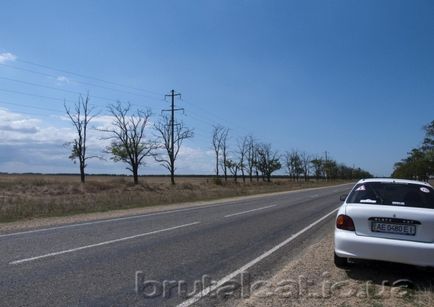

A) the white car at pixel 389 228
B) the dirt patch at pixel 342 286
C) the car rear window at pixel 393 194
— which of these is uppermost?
the car rear window at pixel 393 194

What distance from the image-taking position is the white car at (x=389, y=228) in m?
6.63

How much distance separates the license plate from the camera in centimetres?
676

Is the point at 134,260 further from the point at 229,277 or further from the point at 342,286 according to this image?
the point at 342,286

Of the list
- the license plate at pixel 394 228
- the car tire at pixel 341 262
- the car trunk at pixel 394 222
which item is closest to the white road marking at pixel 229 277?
the car tire at pixel 341 262

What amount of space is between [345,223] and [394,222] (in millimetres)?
737

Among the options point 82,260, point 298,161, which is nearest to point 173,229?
→ point 82,260

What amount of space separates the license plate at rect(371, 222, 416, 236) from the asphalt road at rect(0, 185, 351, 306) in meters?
1.94

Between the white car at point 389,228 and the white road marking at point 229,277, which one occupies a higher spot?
the white car at point 389,228

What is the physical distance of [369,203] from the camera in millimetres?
7398

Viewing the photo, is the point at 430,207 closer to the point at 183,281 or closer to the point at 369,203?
the point at 369,203

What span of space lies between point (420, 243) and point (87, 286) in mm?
4822

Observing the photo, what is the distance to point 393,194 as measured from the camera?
7.77 meters

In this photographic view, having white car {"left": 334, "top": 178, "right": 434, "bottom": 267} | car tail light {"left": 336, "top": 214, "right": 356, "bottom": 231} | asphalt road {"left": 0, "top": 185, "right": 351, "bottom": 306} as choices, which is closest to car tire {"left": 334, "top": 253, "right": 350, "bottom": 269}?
white car {"left": 334, "top": 178, "right": 434, "bottom": 267}

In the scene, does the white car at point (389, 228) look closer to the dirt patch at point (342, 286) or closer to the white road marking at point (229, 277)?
the dirt patch at point (342, 286)
